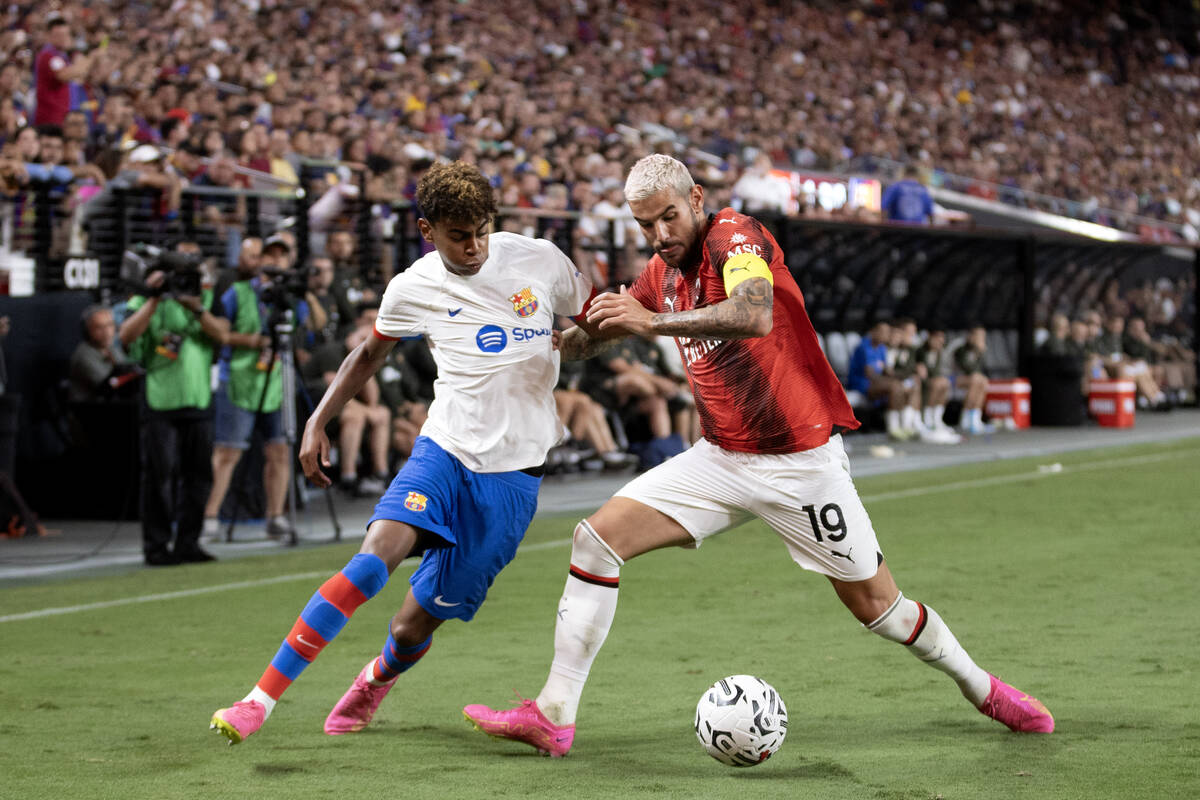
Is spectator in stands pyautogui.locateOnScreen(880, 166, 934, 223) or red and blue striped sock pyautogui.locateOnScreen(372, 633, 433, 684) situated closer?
red and blue striped sock pyautogui.locateOnScreen(372, 633, 433, 684)

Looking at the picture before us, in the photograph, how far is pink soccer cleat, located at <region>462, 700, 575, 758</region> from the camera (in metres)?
5.11

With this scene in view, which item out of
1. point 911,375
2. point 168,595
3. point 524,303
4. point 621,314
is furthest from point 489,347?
point 911,375

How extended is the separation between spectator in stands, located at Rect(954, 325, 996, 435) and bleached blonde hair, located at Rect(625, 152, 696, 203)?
16373 mm

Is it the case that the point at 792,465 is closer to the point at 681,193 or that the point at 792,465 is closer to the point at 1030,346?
the point at 681,193

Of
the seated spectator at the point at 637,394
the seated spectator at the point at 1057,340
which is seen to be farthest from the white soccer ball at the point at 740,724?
the seated spectator at the point at 1057,340

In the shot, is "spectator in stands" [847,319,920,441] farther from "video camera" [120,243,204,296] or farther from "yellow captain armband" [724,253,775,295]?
"yellow captain armband" [724,253,775,295]

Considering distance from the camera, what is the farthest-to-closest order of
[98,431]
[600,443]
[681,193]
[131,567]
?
[600,443]
[98,431]
[131,567]
[681,193]

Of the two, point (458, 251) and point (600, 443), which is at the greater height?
point (458, 251)

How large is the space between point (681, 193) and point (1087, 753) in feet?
7.51

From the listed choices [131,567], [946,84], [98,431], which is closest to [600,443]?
[98,431]

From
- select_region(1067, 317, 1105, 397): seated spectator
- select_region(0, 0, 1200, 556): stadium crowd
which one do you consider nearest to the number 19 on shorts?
select_region(0, 0, 1200, 556): stadium crowd

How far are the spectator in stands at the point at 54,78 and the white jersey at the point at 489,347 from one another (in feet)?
32.0

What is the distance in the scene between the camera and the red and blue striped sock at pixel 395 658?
541 cm

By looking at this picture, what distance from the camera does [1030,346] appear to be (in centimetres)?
2264
